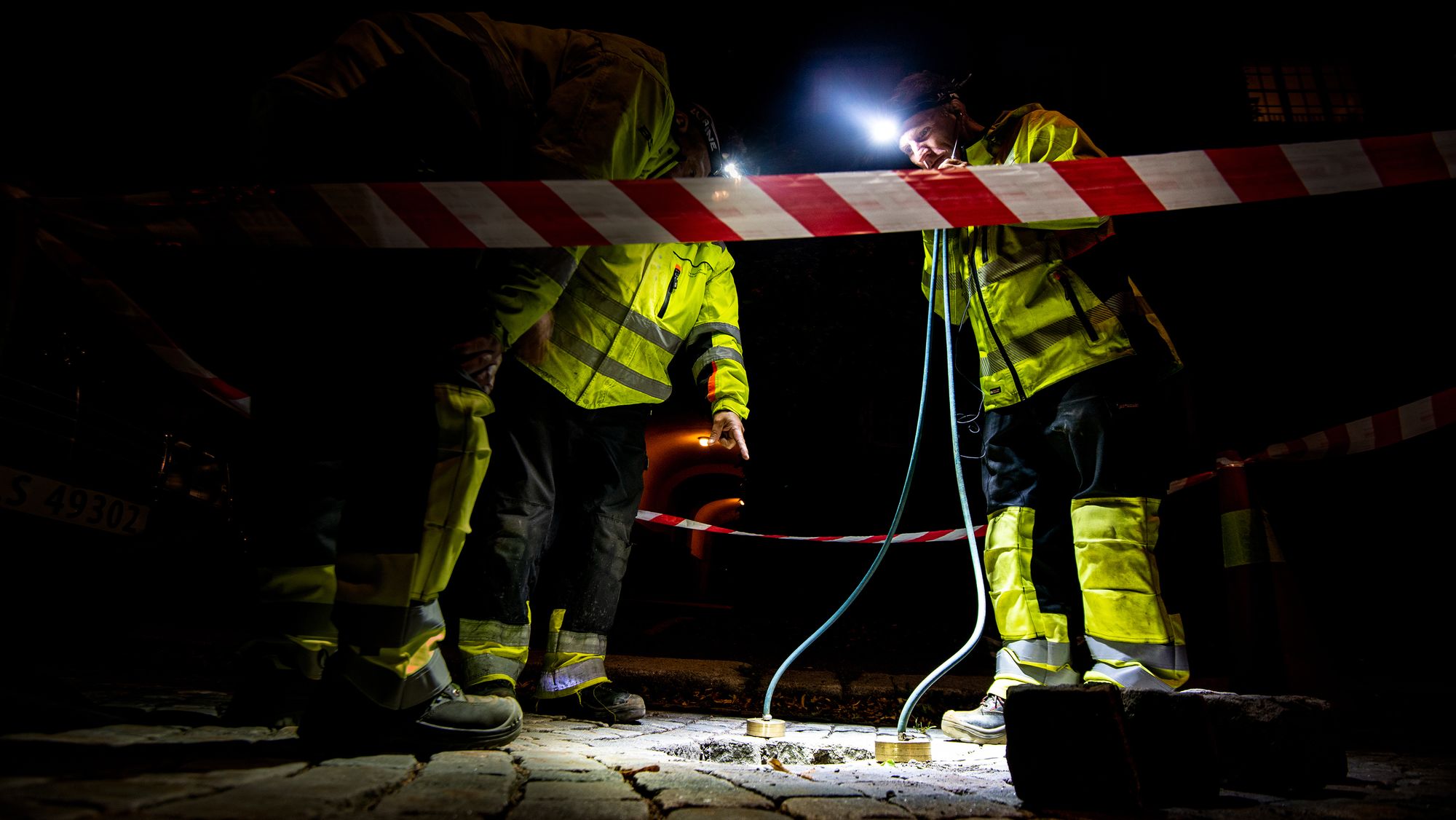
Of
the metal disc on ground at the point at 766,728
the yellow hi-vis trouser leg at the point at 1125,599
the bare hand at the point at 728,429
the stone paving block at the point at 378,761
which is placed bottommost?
the metal disc on ground at the point at 766,728

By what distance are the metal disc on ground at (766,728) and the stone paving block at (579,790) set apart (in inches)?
42.1

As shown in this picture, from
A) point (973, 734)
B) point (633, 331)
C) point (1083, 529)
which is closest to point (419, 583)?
point (633, 331)

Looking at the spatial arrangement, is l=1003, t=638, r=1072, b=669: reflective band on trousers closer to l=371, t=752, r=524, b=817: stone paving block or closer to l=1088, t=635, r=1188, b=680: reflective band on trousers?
l=1088, t=635, r=1188, b=680: reflective band on trousers

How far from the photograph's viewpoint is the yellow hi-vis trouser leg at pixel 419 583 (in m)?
1.42

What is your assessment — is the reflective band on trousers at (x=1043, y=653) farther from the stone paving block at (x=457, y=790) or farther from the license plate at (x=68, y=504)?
the license plate at (x=68, y=504)

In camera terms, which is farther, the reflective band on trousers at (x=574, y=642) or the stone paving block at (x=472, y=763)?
the reflective band on trousers at (x=574, y=642)

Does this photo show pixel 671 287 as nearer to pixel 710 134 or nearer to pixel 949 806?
pixel 710 134

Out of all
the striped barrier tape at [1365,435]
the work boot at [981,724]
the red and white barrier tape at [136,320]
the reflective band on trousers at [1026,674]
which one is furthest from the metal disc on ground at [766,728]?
the striped barrier tape at [1365,435]

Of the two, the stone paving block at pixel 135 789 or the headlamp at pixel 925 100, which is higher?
the headlamp at pixel 925 100

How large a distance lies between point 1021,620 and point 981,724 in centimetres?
45

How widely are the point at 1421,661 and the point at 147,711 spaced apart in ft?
22.6

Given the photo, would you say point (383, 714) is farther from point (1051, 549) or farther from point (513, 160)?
point (1051, 549)

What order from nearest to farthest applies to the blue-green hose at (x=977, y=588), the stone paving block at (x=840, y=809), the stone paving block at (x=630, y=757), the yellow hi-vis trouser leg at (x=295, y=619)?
the stone paving block at (x=840, y=809)
the stone paving block at (x=630, y=757)
the yellow hi-vis trouser leg at (x=295, y=619)
the blue-green hose at (x=977, y=588)

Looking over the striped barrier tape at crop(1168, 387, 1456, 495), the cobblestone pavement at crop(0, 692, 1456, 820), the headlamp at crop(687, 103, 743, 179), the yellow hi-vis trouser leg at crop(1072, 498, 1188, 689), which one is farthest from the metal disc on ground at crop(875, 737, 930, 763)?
the headlamp at crop(687, 103, 743, 179)
